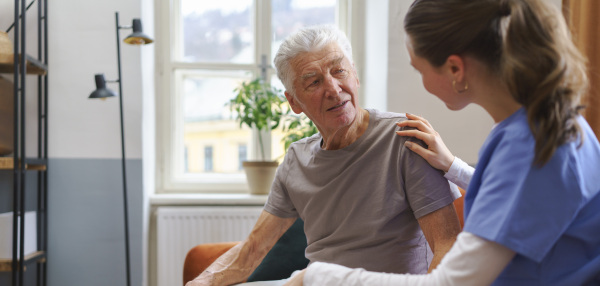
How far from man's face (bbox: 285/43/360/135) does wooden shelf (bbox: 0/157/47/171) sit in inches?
61.7

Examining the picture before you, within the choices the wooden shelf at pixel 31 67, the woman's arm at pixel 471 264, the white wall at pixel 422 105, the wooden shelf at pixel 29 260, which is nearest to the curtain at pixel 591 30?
the white wall at pixel 422 105

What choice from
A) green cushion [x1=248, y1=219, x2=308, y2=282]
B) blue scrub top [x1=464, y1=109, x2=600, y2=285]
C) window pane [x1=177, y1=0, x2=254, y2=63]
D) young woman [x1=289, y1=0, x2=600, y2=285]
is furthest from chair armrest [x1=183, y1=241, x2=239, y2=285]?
window pane [x1=177, y1=0, x2=254, y2=63]

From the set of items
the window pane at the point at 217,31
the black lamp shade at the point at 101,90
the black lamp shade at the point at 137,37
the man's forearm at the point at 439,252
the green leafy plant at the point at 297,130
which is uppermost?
the window pane at the point at 217,31

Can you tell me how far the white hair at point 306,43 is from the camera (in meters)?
1.41

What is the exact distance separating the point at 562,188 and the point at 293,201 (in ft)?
3.00

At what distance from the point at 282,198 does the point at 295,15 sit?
6.59 ft

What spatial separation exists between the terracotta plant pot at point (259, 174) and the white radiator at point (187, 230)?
0.13m

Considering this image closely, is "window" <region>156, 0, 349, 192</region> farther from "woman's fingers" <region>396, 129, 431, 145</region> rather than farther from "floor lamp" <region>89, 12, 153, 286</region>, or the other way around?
"woman's fingers" <region>396, 129, 431, 145</region>

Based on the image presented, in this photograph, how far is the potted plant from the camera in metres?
2.86

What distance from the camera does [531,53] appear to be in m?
0.72

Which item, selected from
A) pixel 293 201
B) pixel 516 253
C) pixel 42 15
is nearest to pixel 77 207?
pixel 42 15

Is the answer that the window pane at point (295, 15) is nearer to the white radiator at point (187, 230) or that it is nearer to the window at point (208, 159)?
the window at point (208, 159)

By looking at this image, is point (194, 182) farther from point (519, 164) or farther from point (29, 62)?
point (519, 164)

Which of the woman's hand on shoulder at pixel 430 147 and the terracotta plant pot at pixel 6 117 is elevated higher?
the terracotta plant pot at pixel 6 117
